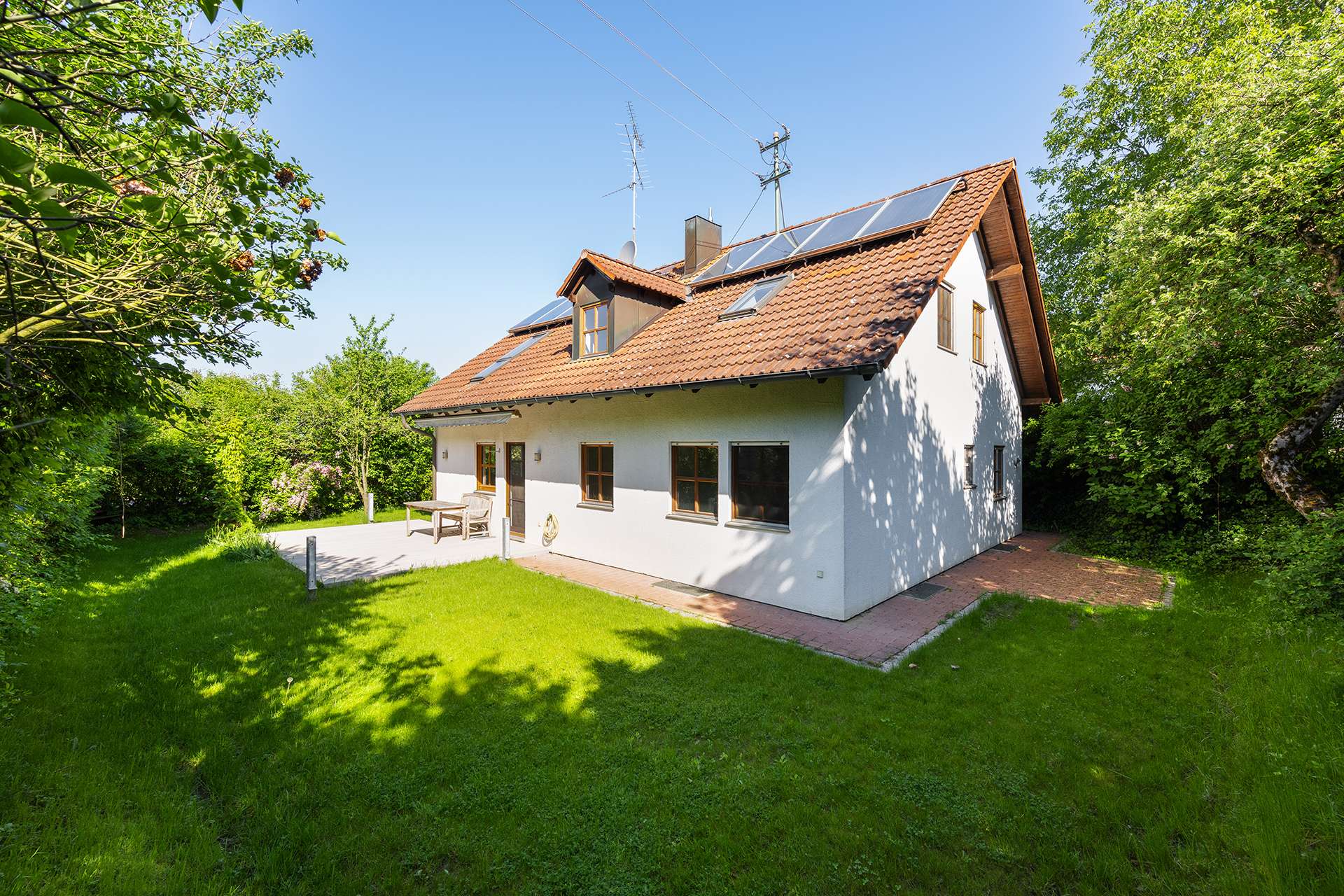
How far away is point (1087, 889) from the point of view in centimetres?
311

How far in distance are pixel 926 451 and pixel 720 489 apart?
13.0ft

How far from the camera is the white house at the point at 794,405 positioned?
7.64m

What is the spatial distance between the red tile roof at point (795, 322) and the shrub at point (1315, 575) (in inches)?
189

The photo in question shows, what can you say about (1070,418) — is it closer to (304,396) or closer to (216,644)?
(216,644)

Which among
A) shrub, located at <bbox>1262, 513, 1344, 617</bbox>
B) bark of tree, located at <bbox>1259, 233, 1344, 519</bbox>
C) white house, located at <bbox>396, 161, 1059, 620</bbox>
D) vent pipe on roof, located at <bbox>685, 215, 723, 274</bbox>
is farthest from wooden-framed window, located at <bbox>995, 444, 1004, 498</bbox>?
vent pipe on roof, located at <bbox>685, 215, 723, 274</bbox>

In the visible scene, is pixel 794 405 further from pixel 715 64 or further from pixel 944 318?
pixel 715 64

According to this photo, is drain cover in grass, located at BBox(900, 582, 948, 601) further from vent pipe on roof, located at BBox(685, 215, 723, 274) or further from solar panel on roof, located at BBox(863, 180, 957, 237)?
vent pipe on roof, located at BBox(685, 215, 723, 274)

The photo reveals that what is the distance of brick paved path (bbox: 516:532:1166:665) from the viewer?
6.88m

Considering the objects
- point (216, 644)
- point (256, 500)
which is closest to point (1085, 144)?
point (216, 644)

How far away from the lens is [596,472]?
11.3 meters

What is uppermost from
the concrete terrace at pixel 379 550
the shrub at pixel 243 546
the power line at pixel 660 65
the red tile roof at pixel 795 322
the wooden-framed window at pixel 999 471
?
the power line at pixel 660 65

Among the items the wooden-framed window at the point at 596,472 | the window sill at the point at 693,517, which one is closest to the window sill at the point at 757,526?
the window sill at the point at 693,517

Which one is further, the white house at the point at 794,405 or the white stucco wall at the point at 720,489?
the white house at the point at 794,405

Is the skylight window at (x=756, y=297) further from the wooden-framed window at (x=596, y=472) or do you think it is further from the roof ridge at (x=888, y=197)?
the wooden-framed window at (x=596, y=472)
